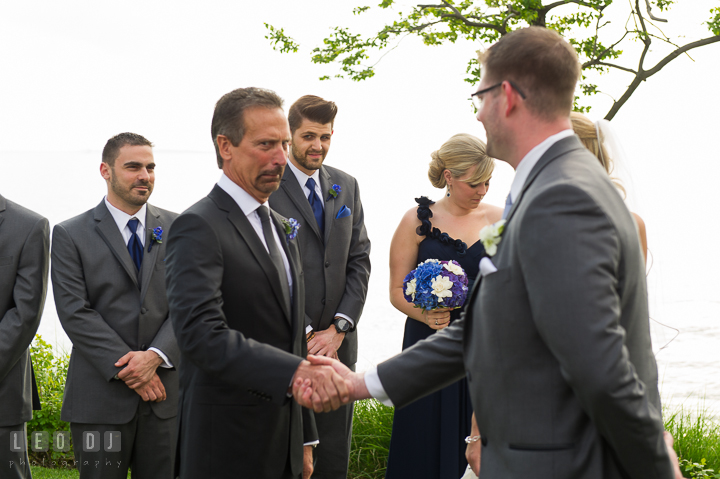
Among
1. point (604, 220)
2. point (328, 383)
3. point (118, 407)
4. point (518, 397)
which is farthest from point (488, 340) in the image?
point (118, 407)

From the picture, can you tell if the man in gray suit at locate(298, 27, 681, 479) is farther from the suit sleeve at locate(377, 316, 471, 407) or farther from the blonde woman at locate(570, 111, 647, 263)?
the blonde woman at locate(570, 111, 647, 263)

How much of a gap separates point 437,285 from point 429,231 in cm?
64

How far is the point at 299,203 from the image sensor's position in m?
4.37

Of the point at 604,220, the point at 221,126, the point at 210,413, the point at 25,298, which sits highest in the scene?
the point at 221,126

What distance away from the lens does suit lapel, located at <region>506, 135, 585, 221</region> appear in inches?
80.8

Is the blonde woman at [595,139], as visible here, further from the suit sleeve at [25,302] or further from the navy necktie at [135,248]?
the suit sleeve at [25,302]

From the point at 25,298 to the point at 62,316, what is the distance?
1.06ft

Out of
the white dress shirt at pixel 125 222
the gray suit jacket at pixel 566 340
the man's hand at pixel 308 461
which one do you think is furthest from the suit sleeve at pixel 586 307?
the white dress shirt at pixel 125 222

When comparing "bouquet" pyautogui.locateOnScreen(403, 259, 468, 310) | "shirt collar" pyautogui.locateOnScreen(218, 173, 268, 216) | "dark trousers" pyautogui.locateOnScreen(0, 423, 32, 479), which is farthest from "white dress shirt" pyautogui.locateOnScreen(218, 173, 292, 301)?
"dark trousers" pyautogui.locateOnScreen(0, 423, 32, 479)

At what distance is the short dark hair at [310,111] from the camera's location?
14.8 feet

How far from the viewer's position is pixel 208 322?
2482 millimetres

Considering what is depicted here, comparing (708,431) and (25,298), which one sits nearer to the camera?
(25,298)

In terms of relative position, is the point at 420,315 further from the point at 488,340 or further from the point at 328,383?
the point at 488,340

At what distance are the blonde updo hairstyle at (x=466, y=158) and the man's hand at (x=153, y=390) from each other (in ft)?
7.93
